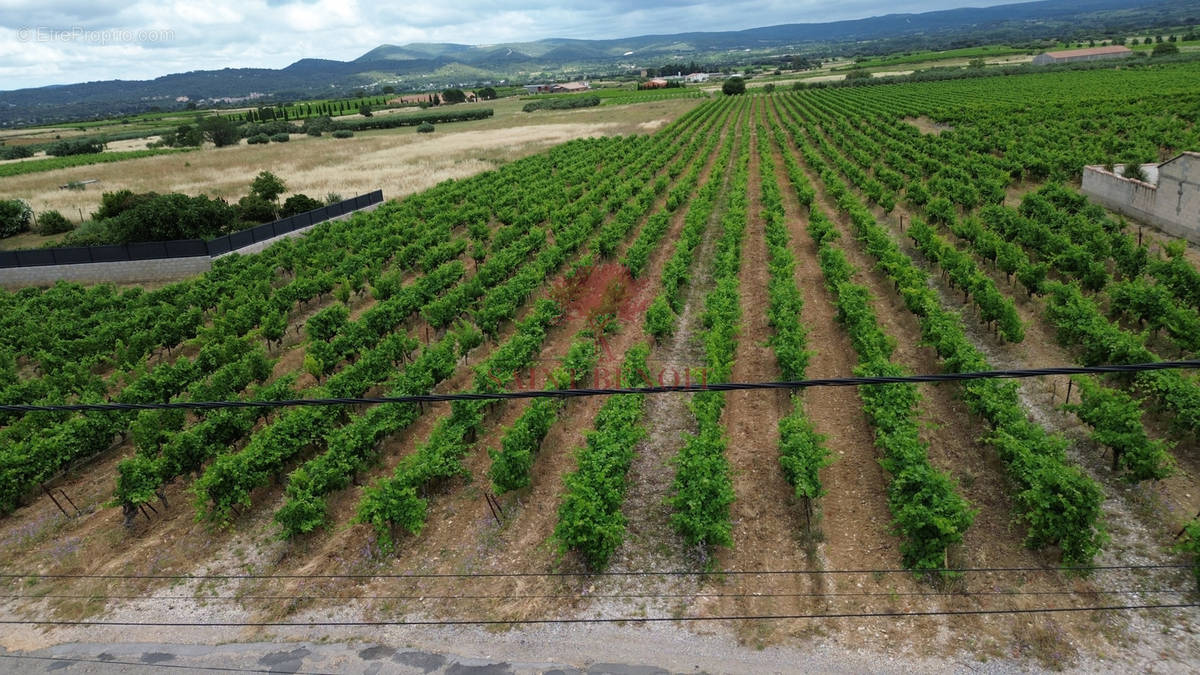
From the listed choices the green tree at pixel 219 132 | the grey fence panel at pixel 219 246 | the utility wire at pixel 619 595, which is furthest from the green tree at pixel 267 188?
the green tree at pixel 219 132

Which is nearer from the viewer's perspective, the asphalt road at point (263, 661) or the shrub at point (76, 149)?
the asphalt road at point (263, 661)

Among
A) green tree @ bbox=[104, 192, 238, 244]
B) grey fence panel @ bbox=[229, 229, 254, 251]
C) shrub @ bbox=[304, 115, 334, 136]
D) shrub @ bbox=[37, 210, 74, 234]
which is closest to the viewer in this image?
grey fence panel @ bbox=[229, 229, 254, 251]

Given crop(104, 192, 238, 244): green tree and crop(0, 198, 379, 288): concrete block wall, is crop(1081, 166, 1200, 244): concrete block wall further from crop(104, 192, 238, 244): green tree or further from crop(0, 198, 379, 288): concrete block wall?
crop(104, 192, 238, 244): green tree

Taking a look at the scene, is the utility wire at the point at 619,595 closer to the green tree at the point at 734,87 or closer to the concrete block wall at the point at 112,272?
the concrete block wall at the point at 112,272

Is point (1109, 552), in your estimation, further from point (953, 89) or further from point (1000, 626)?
point (953, 89)

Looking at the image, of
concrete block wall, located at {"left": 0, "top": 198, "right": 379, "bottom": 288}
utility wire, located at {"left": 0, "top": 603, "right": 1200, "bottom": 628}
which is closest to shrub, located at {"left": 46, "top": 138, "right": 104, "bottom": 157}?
concrete block wall, located at {"left": 0, "top": 198, "right": 379, "bottom": 288}
